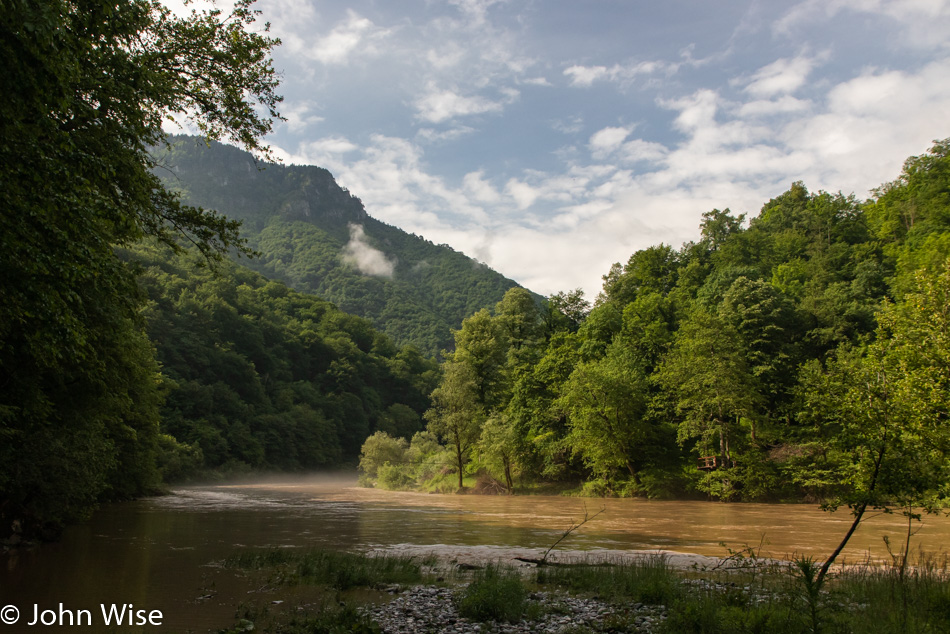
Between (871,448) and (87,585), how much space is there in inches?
540

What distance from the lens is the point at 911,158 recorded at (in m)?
74.0

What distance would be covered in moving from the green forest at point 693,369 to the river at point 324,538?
4.27m

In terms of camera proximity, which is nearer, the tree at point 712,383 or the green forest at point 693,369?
the green forest at point 693,369

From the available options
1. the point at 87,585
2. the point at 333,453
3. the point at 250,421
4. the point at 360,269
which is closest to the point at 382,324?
the point at 360,269

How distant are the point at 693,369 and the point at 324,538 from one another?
2865 centimetres

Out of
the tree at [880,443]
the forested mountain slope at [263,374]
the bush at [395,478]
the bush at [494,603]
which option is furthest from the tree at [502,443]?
the bush at [494,603]

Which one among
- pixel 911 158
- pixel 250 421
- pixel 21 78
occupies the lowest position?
pixel 250 421

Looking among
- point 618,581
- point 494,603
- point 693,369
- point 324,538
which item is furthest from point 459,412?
point 494,603

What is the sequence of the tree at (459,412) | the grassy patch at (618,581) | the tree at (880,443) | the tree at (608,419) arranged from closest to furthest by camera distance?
the tree at (880,443), the grassy patch at (618,581), the tree at (608,419), the tree at (459,412)

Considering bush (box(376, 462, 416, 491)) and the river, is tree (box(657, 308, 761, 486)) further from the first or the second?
bush (box(376, 462, 416, 491))

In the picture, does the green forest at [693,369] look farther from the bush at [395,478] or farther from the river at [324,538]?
the river at [324,538]

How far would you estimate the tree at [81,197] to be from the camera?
6.74 metres

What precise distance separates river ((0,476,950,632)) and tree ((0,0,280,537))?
9.64ft

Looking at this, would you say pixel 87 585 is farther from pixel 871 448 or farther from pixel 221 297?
pixel 221 297
